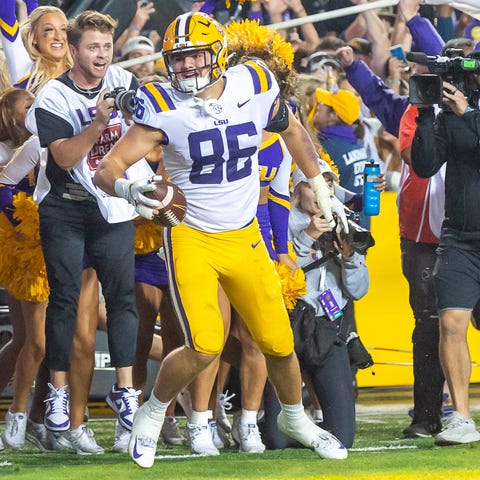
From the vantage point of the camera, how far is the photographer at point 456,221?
720 cm

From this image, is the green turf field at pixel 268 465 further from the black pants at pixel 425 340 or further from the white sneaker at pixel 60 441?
the black pants at pixel 425 340

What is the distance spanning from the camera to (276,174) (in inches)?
291

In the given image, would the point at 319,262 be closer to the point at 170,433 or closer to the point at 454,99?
the point at 454,99

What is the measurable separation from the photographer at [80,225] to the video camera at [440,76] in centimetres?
144

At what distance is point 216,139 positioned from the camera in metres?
6.21

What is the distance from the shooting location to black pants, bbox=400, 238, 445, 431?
8.10 meters

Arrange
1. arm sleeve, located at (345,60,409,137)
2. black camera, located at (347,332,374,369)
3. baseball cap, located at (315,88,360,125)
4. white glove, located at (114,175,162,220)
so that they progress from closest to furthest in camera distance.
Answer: white glove, located at (114,175,162,220) → black camera, located at (347,332,374,369) → arm sleeve, located at (345,60,409,137) → baseball cap, located at (315,88,360,125)

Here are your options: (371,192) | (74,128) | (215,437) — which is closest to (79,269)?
(74,128)

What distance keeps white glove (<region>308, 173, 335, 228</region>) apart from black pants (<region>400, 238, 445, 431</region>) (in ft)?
5.07

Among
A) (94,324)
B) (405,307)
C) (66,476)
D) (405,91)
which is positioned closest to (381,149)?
(405,91)

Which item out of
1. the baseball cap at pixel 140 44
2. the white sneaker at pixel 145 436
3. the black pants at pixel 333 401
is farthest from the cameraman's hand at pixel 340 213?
the baseball cap at pixel 140 44

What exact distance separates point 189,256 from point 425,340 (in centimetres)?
231

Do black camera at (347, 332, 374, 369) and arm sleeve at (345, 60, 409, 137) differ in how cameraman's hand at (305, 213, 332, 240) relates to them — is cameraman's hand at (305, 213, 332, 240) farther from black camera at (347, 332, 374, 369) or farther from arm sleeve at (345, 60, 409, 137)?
arm sleeve at (345, 60, 409, 137)

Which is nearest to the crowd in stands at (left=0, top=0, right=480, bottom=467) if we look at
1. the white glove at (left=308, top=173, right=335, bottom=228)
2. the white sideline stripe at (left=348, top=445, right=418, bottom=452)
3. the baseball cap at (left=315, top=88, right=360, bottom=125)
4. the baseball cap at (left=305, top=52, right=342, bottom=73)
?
the white glove at (left=308, top=173, right=335, bottom=228)
